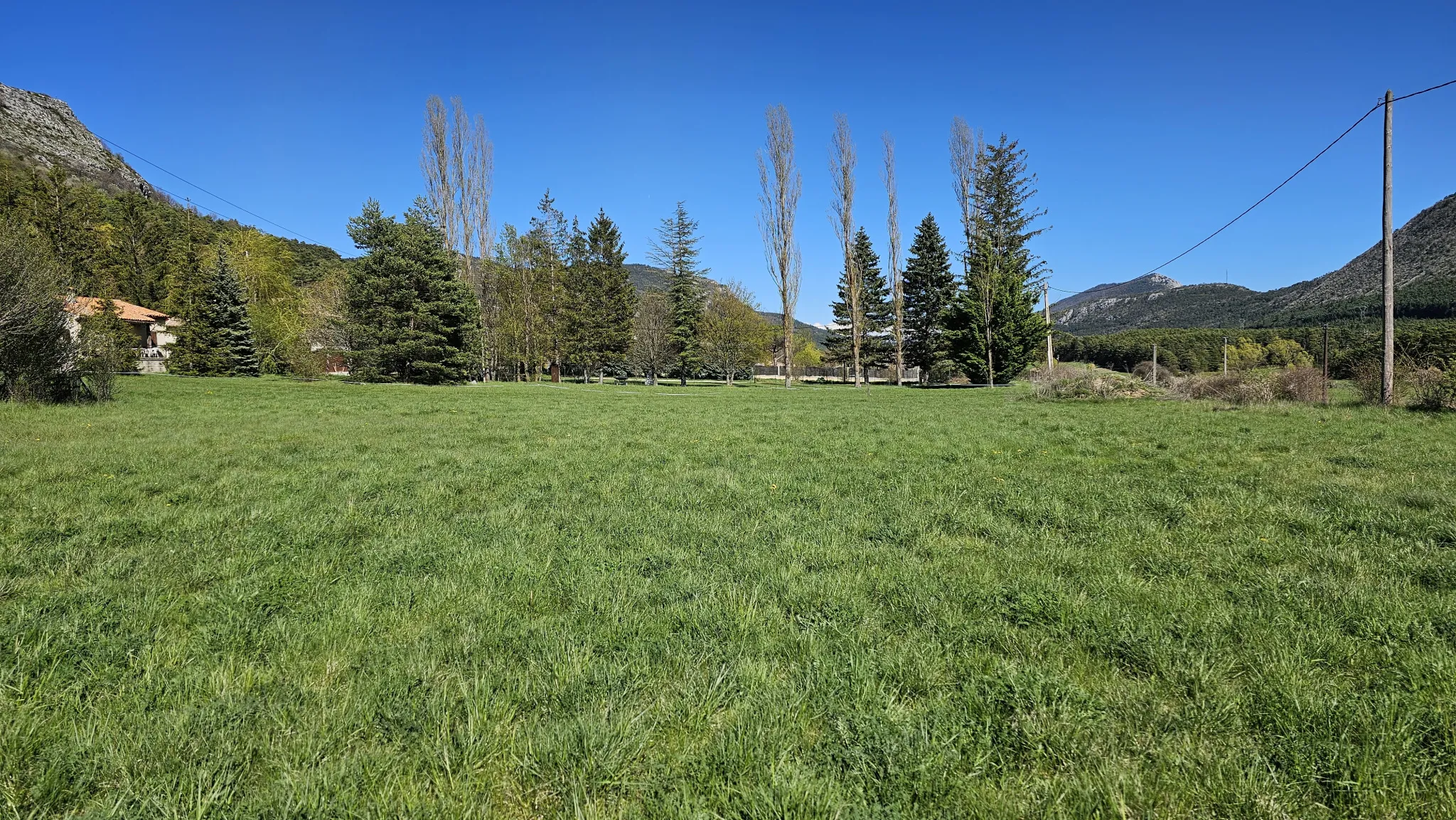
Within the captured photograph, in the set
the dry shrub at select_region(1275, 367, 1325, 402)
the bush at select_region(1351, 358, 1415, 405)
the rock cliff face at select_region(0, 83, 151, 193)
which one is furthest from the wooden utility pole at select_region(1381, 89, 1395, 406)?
the rock cliff face at select_region(0, 83, 151, 193)

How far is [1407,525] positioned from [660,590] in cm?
548

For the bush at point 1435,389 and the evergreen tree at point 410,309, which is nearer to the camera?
the bush at point 1435,389

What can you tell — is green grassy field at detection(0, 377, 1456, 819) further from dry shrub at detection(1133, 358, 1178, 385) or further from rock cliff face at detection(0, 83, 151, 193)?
rock cliff face at detection(0, 83, 151, 193)

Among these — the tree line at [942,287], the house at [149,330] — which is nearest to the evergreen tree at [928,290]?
the tree line at [942,287]

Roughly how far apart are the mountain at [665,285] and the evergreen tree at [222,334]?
24767 mm

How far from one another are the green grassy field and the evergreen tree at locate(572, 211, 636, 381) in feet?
123

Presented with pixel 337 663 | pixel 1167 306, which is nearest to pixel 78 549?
pixel 337 663

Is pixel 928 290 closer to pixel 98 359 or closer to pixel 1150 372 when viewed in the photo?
pixel 1150 372

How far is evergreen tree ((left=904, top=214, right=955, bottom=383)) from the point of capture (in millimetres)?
43750

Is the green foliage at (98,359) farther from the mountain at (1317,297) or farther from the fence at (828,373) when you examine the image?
the mountain at (1317,297)

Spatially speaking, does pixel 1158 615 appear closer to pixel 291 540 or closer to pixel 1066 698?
pixel 1066 698

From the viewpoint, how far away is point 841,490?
19.4ft

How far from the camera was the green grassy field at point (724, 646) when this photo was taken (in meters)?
1.72

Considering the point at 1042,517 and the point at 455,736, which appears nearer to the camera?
the point at 455,736
